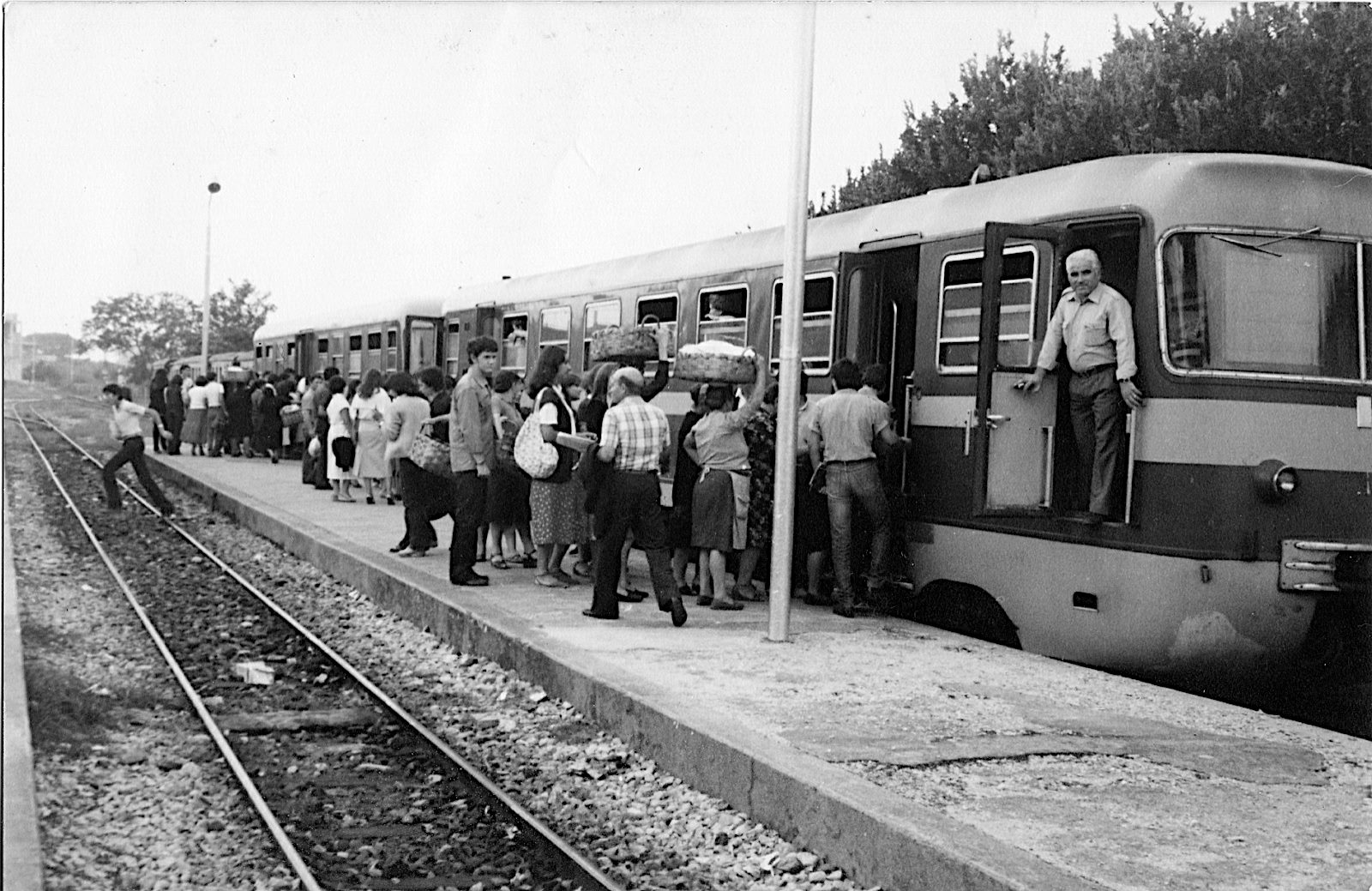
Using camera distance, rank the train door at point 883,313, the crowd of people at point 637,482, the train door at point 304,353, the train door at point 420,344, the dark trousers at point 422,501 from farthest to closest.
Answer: the train door at point 304,353
the train door at point 420,344
the dark trousers at point 422,501
the train door at point 883,313
the crowd of people at point 637,482

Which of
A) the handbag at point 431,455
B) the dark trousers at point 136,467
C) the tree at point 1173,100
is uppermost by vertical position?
the tree at point 1173,100

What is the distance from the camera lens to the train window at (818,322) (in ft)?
36.0

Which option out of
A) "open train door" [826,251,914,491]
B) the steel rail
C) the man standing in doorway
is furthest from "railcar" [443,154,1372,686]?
the steel rail

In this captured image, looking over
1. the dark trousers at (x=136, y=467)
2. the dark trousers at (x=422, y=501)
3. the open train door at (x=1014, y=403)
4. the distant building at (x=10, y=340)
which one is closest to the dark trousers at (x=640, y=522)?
the open train door at (x=1014, y=403)

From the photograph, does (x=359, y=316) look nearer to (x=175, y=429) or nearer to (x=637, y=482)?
(x=175, y=429)

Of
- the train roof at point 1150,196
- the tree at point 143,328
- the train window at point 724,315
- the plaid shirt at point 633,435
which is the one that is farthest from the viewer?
the tree at point 143,328

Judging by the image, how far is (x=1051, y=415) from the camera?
8703 millimetres

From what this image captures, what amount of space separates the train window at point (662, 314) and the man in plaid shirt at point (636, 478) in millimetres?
3976

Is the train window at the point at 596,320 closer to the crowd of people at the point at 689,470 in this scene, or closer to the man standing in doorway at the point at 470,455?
the crowd of people at the point at 689,470

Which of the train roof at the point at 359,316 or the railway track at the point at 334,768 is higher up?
the train roof at the point at 359,316

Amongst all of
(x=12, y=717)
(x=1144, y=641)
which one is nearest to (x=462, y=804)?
(x=12, y=717)

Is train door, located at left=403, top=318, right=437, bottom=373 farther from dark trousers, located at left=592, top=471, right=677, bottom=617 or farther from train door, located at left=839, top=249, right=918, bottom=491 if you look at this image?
dark trousers, located at left=592, top=471, right=677, bottom=617

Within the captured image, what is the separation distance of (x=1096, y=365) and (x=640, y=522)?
295cm

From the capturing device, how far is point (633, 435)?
919cm
